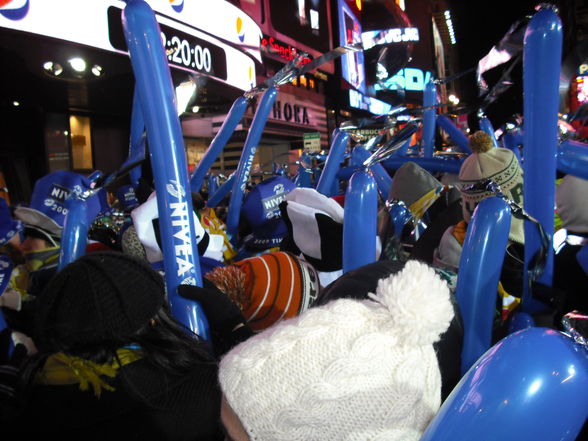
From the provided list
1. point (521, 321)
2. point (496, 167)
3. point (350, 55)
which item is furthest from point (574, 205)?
point (350, 55)

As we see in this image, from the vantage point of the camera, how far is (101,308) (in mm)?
943

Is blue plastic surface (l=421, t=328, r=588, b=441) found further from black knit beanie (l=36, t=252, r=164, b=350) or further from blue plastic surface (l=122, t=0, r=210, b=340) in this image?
blue plastic surface (l=122, t=0, r=210, b=340)

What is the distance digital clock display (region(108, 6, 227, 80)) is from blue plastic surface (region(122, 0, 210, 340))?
3.06 metres

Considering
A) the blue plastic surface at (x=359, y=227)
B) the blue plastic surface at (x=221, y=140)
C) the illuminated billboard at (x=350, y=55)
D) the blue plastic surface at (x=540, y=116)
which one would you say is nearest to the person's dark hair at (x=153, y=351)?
the blue plastic surface at (x=359, y=227)

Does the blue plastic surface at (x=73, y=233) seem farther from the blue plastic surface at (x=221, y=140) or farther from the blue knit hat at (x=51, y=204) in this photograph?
the blue plastic surface at (x=221, y=140)

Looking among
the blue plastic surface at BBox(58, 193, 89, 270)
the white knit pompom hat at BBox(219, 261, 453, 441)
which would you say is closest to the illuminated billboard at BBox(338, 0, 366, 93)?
the blue plastic surface at BBox(58, 193, 89, 270)

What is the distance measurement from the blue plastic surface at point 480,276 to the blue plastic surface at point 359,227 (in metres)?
0.24

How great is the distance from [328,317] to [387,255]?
1004mm

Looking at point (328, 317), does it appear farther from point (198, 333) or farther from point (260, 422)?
point (198, 333)

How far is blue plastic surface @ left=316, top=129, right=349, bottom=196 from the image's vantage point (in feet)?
7.95

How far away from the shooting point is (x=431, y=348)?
56 centimetres

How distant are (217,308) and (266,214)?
48.6 inches

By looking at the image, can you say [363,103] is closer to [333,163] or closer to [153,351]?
[333,163]

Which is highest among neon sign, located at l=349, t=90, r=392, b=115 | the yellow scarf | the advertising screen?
the advertising screen
